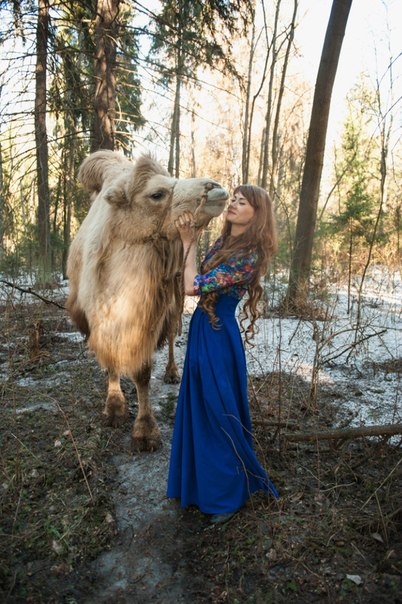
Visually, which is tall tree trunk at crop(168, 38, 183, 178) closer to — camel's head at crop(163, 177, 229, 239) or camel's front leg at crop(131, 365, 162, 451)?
camel's head at crop(163, 177, 229, 239)

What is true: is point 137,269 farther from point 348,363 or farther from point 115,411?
point 348,363

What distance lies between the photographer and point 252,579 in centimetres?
198

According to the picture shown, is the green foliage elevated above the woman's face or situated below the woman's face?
above

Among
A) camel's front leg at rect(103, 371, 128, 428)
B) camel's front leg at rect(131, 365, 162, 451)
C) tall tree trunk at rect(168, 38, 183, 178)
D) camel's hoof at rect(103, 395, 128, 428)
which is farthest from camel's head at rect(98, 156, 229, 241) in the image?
tall tree trunk at rect(168, 38, 183, 178)

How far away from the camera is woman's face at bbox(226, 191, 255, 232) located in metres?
2.49

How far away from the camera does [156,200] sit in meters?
2.86

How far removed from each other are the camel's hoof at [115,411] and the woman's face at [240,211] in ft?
6.51

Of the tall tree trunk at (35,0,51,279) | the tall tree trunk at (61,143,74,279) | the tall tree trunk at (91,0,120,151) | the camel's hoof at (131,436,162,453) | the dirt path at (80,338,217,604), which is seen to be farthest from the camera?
the tall tree trunk at (61,143,74,279)

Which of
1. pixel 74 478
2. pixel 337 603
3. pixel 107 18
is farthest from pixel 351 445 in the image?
pixel 107 18

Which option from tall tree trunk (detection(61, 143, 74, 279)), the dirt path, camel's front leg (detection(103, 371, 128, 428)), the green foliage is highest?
the green foliage

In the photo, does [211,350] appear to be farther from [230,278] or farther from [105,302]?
[105,302]

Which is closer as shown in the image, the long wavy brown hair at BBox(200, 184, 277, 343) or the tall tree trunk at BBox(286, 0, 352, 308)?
the long wavy brown hair at BBox(200, 184, 277, 343)

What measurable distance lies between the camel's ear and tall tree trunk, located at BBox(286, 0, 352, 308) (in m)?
4.21

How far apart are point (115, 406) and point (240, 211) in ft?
6.92
